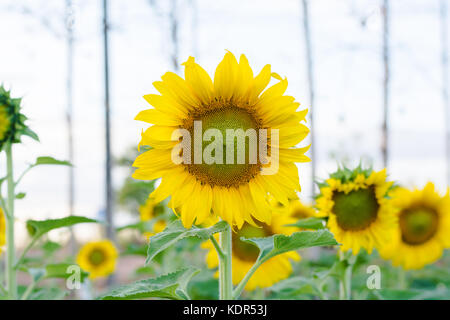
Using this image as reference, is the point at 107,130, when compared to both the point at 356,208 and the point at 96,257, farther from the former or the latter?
the point at 356,208

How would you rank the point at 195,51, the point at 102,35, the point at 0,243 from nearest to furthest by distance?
the point at 0,243 → the point at 102,35 → the point at 195,51

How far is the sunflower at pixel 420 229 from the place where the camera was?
7.70 ft

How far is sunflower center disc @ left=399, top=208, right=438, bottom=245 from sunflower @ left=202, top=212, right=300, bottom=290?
64 centimetres

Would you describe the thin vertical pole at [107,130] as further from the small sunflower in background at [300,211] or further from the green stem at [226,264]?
the green stem at [226,264]

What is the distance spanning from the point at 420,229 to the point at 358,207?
30.2 inches

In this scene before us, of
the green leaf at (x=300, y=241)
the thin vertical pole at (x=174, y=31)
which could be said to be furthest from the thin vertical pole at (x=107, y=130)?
the green leaf at (x=300, y=241)

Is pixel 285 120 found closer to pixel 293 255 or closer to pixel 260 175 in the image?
pixel 260 175

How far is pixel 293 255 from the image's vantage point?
181 centimetres

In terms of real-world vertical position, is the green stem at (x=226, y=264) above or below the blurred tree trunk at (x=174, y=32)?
below

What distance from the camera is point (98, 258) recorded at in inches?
163

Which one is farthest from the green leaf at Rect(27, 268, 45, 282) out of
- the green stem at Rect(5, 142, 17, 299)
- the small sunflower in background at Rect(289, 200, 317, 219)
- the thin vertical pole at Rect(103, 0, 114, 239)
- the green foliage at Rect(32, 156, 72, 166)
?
the thin vertical pole at Rect(103, 0, 114, 239)

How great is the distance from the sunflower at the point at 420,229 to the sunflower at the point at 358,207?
0.58 meters
